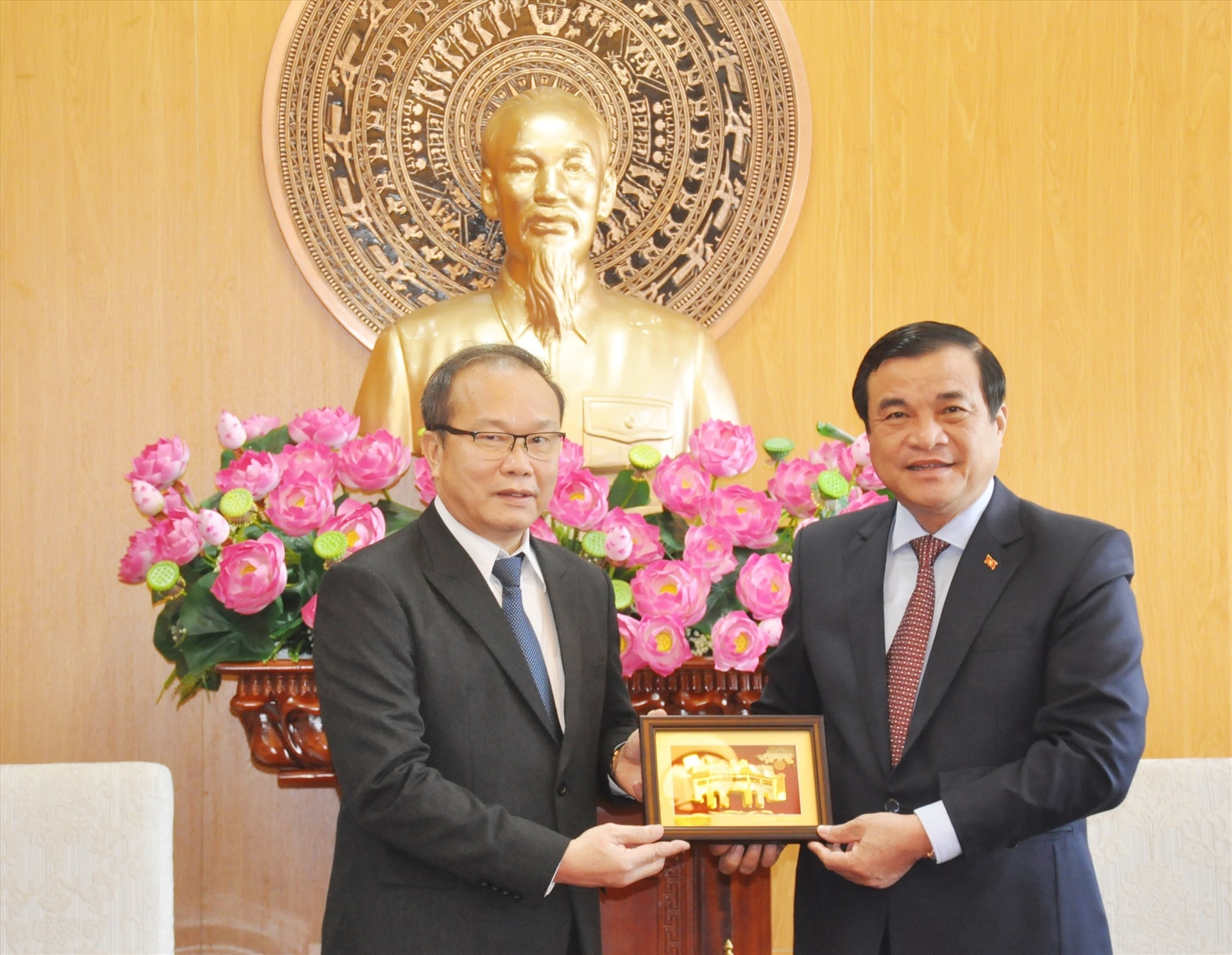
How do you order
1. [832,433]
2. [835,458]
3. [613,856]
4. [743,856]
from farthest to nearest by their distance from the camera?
[832,433]
[835,458]
[743,856]
[613,856]

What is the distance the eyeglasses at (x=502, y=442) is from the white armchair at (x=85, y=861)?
105 centimetres

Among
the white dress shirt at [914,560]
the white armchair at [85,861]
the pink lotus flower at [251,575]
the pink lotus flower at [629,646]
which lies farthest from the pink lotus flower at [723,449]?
the white armchair at [85,861]

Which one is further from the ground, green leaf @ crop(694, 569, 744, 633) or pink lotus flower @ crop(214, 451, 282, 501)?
pink lotus flower @ crop(214, 451, 282, 501)

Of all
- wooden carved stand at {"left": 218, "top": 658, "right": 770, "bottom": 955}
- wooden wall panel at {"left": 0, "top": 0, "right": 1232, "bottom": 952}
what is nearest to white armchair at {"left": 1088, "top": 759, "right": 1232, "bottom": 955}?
wooden carved stand at {"left": 218, "top": 658, "right": 770, "bottom": 955}

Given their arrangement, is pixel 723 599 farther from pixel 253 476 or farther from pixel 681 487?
pixel 253 476

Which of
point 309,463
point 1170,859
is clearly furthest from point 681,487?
point 1170,859

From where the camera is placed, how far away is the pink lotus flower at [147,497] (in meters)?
2.27

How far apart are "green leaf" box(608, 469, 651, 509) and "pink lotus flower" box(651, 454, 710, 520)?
140mm

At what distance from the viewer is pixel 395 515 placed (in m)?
2.37

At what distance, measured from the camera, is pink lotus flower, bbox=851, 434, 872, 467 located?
2.32 meters

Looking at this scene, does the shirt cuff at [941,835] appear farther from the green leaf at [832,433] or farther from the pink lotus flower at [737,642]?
the green leaf at [832,433]

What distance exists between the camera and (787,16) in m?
3.47

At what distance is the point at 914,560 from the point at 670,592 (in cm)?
43

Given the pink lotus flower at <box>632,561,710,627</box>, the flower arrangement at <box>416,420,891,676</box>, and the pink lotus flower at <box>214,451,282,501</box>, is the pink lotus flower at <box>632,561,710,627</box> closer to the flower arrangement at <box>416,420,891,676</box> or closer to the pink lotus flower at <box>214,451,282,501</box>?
the flower arrangement at <box>416,420,891,676</box>
